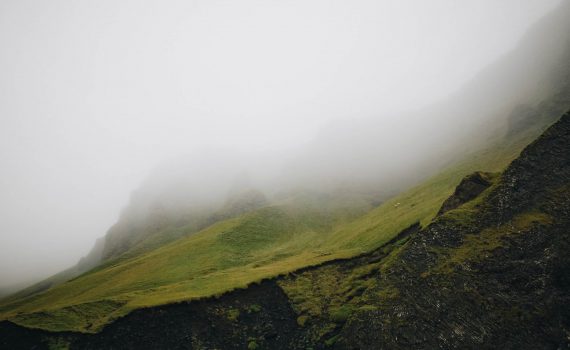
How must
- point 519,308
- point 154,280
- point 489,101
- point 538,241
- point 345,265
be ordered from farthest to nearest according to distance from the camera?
point 489,101 < point 154,280 < point 345,265 < point 538,241 < point 519,308

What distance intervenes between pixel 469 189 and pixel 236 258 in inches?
1765

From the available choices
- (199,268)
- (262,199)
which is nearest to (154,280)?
(199,268)

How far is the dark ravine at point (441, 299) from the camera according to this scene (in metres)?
23.5

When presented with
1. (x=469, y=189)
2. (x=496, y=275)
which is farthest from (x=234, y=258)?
(x=496, y=275)

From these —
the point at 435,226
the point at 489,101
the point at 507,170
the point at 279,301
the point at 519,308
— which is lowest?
the point at 519,308

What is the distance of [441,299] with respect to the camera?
86.4ft

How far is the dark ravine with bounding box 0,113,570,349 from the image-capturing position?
77.1 feet

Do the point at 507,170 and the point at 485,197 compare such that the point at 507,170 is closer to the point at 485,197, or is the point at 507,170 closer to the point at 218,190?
the point at 485,197

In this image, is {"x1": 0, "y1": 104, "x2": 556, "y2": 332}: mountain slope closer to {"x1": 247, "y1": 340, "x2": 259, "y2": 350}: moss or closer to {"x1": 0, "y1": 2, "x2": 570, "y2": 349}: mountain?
{"x1": 0, "y1": 2, "x2": 570, "y2": 349}: mountain

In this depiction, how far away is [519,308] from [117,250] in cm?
13918

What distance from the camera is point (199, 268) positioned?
5747cm

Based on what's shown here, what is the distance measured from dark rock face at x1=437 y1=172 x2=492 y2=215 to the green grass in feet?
20.0

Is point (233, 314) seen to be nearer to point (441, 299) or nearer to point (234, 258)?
point (441, 299)

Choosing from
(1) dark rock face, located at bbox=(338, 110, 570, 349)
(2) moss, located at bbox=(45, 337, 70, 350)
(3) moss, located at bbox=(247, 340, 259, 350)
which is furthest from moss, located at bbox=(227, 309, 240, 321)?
(2) moss, located at bbox=(45, 337, 70, 350)
